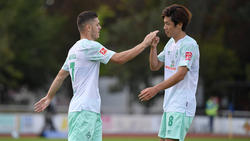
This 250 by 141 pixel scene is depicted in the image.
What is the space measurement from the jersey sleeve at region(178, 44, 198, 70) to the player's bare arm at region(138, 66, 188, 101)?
0.06 metres

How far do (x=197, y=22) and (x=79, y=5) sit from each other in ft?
69.9

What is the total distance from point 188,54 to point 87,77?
4.21ft

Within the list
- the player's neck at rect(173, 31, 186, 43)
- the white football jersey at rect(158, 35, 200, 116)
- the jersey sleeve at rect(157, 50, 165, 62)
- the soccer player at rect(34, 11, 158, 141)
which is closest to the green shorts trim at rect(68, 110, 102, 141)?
the soccer player at rect(34, 11, 158, 141)

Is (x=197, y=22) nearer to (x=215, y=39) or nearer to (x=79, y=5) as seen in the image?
(x=215, y=39)

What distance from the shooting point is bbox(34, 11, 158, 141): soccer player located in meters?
6.27

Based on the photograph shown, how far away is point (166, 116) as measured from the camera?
641cm

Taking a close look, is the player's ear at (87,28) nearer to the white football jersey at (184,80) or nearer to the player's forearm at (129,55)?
the player's forearm at (129,55)

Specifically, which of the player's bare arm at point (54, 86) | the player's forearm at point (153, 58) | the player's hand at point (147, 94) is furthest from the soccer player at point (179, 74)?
the player's bare arm at point (54, 86)

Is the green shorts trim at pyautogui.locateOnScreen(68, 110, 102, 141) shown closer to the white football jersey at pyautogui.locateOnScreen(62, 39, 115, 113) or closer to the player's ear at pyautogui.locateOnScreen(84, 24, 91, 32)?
the white football jersey at pyautogui.locateOnScreen(62, 39, 115, 113)

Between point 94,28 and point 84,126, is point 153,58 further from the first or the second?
point 84,126

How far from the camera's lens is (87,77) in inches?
250

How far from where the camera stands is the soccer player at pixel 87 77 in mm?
6266

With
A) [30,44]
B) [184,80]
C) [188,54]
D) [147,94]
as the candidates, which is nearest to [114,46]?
[30,44]

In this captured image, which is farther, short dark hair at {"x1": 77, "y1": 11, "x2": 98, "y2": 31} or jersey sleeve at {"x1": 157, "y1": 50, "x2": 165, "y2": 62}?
jersey sleeve at {"x1": 157, "y1": 50, "x2": 165, "y2": 62}
